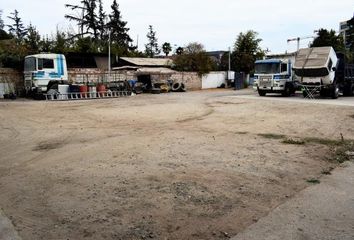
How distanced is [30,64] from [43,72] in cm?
111

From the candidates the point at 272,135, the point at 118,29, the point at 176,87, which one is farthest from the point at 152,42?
the point at 272,135

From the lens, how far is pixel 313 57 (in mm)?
24781

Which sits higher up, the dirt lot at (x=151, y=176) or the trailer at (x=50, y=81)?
the trailer at (x=50, y=81)

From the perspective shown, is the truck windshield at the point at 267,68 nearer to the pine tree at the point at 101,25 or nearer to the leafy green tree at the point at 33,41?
the leafy green tree at the point at 33,41

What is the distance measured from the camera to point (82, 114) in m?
16.6

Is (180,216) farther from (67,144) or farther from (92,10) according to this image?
(92,10)

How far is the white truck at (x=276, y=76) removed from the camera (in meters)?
27.6

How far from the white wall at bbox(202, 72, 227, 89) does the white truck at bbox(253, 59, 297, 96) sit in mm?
14435

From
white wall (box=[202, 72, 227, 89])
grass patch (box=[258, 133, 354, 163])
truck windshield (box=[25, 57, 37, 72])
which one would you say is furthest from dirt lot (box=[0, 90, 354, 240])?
white wall (box=[202, 72, 227, 89])

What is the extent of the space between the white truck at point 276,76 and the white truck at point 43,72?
593 inches

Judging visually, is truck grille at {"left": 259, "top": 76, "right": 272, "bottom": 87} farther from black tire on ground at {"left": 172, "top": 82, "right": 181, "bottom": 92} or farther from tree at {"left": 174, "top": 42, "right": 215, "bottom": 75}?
tree at {"left": 174, "top": 42, "right": 215, "bottom": 75}

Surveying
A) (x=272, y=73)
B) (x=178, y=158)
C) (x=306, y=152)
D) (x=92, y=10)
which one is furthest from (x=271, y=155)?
(x=92, y=10)

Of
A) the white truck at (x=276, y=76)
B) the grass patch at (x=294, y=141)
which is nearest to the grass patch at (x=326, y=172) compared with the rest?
the grass patch at (x=294, y=141)

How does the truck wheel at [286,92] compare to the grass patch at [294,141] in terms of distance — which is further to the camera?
the truck wheel at [286,92]
